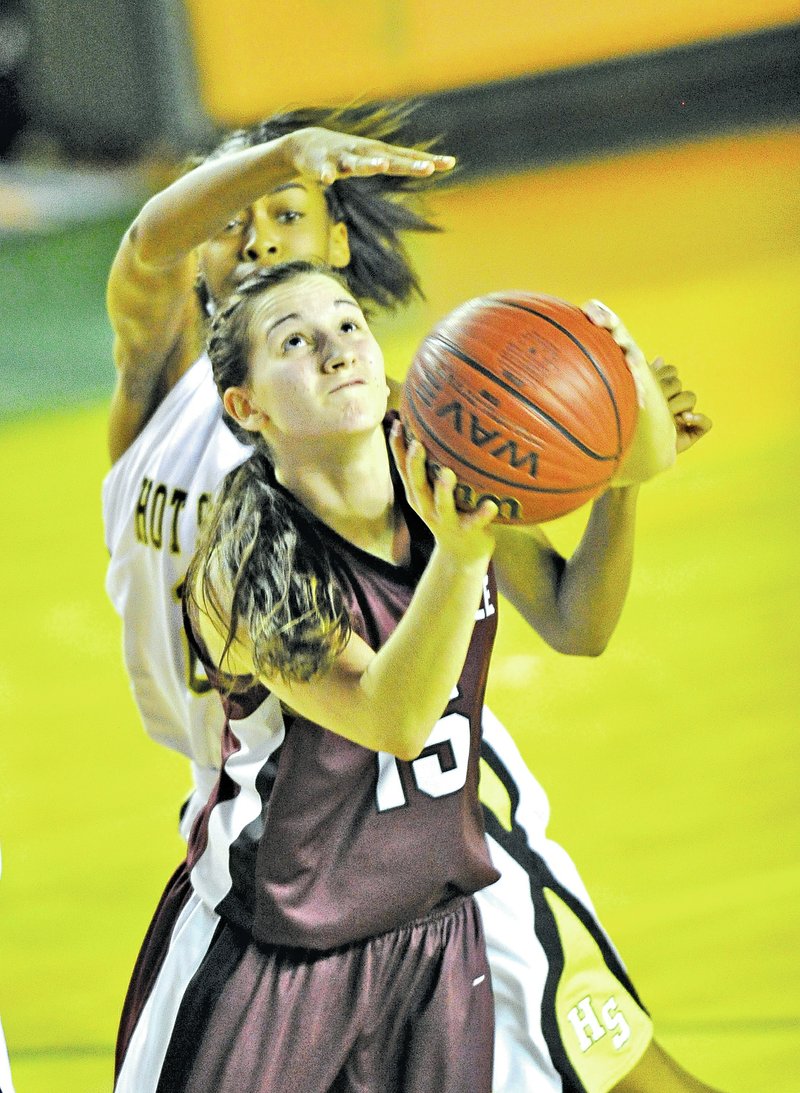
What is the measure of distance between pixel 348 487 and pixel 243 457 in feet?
1.07

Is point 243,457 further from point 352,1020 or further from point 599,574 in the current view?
point 352,1020

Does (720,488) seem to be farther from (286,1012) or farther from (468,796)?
(286,1012)

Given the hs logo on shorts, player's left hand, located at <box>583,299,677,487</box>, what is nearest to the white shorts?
the hs logo on shorts

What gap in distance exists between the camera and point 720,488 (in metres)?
4.17

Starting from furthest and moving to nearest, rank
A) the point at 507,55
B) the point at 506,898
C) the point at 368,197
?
the point at 507,55 → the point at 368,197 → the point at 506,898

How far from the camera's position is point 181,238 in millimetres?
2271

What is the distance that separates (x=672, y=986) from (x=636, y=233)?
10.6ft

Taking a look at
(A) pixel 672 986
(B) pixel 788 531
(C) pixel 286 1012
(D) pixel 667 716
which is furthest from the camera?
(B) pixel 788 531

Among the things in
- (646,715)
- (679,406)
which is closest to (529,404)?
(679,406)

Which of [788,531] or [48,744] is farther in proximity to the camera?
[788,531]

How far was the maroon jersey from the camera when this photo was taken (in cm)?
211

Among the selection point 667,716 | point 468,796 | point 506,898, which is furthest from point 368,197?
point 667,716

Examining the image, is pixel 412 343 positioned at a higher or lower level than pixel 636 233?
lower

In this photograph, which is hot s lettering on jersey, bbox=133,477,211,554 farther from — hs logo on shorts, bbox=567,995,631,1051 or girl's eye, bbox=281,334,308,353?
hs logo on shorts, bbox=567,995,631,1051
